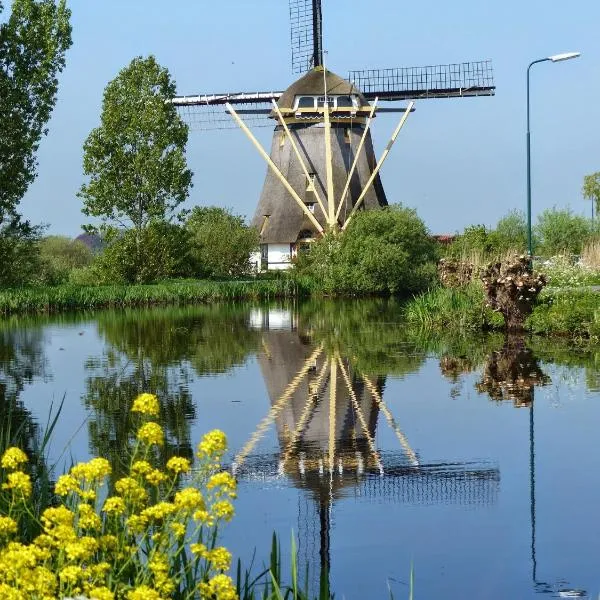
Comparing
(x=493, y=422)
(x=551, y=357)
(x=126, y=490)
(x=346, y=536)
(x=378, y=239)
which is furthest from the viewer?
(x=378, y=239)

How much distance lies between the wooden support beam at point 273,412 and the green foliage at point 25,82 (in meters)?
24.9

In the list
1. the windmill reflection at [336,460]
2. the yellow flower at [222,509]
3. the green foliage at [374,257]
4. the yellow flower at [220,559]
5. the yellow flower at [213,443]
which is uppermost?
the green foliage at [374,257]

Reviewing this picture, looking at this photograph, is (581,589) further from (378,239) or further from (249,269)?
(249,269)

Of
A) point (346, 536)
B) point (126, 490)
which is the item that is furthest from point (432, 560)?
point (126, 490)

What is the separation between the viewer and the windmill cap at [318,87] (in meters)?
64.0

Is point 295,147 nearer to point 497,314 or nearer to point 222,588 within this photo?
point 497,314

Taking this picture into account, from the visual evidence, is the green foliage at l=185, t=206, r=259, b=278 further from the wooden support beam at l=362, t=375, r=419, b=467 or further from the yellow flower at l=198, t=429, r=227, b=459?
the yellow flower at l=198, t=429, r=227, b=459

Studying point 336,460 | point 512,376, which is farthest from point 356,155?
point 336,460

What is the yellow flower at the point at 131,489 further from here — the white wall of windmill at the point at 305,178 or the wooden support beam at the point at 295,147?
the white wall of windmill at the point at 305,178

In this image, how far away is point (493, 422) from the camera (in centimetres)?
1658

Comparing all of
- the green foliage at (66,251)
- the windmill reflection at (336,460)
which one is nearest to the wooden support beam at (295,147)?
the green foliage at (66,251)

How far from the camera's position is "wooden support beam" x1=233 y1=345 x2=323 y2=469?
1406cm

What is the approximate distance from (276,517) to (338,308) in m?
35.4

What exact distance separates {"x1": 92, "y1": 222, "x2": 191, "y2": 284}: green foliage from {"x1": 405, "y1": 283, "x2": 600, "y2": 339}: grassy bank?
23425 mm
